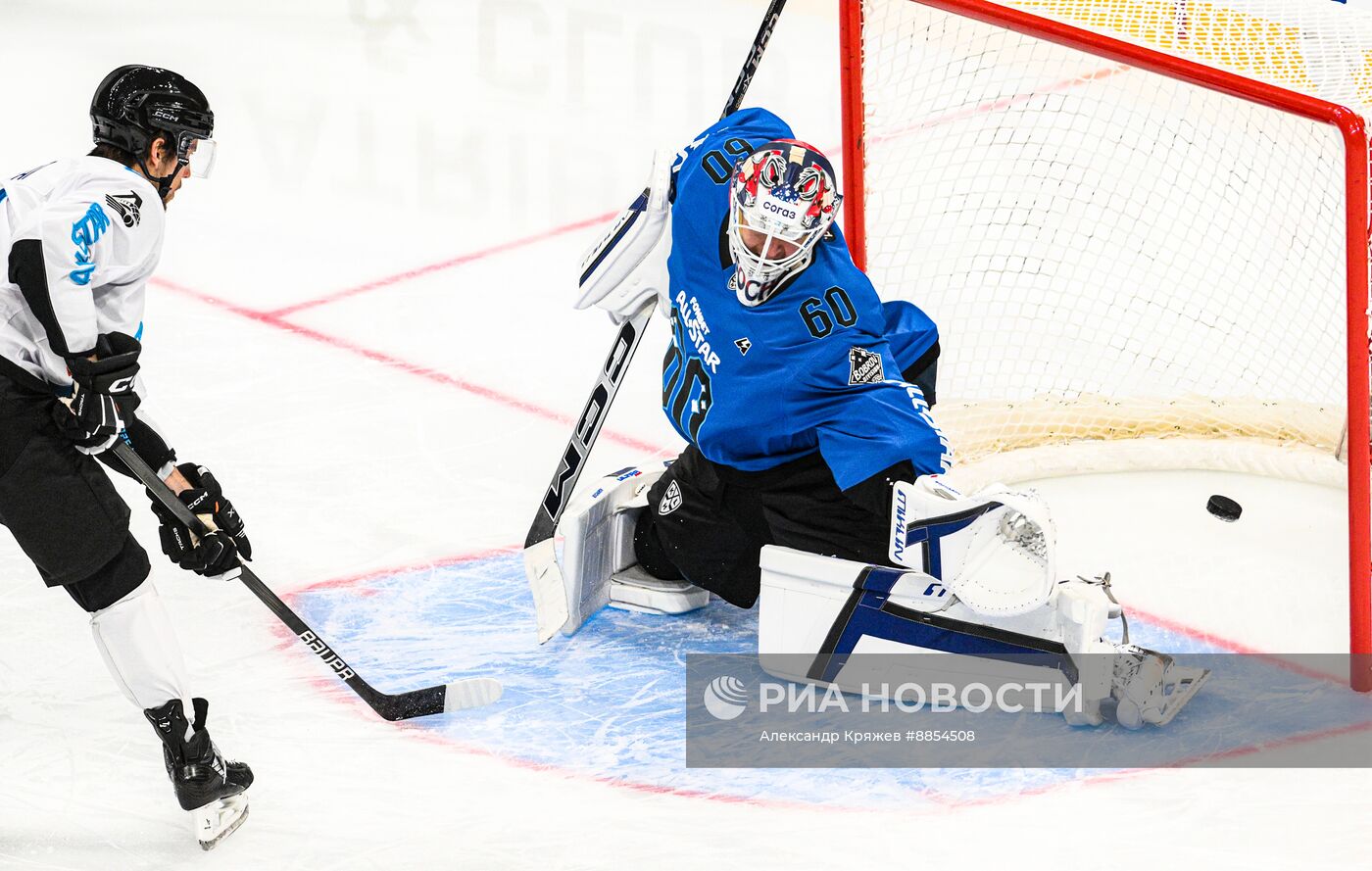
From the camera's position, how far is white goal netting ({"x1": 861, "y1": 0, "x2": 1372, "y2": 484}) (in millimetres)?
3342

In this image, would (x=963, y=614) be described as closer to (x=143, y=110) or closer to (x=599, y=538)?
(x=599, y=538)

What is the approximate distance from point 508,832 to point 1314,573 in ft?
5.73

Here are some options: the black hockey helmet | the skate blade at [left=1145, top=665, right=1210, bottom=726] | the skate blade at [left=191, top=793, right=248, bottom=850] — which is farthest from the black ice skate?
the skate blade at [left=1145, top=665, right=1210, bottom=726]

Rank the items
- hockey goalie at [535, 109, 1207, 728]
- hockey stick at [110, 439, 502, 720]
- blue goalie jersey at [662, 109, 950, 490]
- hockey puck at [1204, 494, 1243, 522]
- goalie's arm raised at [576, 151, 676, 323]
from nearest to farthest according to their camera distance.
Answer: hockey stick at [110, 439, 502, 720]
hockey goalie at [535, 109, 1207, 728]
blue goalie jersey at [662, 109, 950, 490]
goalie's arm raised at [576, 151, 676, 323]
hockey puck at [1204, 494, 1243, 522]

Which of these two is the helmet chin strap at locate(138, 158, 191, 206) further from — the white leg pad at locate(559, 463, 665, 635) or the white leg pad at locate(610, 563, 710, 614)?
the white leg pad at locate(610, 563, 710, 614)

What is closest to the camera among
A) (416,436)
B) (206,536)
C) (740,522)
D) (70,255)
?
(70,255)

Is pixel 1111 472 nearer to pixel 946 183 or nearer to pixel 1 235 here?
pixel 946 183

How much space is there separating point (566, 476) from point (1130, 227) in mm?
2088

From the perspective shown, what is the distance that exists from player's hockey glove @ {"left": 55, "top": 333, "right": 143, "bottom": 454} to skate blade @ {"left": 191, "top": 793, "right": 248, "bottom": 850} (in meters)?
0.55

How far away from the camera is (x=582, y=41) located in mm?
6801

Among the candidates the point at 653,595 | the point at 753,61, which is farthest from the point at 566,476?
the point at 753,61

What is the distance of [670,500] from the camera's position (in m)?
3.12

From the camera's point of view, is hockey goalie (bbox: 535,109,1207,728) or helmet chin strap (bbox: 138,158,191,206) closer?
helmet chin strap (bbox: 138,158,191,206)

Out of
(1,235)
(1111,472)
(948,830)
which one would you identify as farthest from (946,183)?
(1,235)
